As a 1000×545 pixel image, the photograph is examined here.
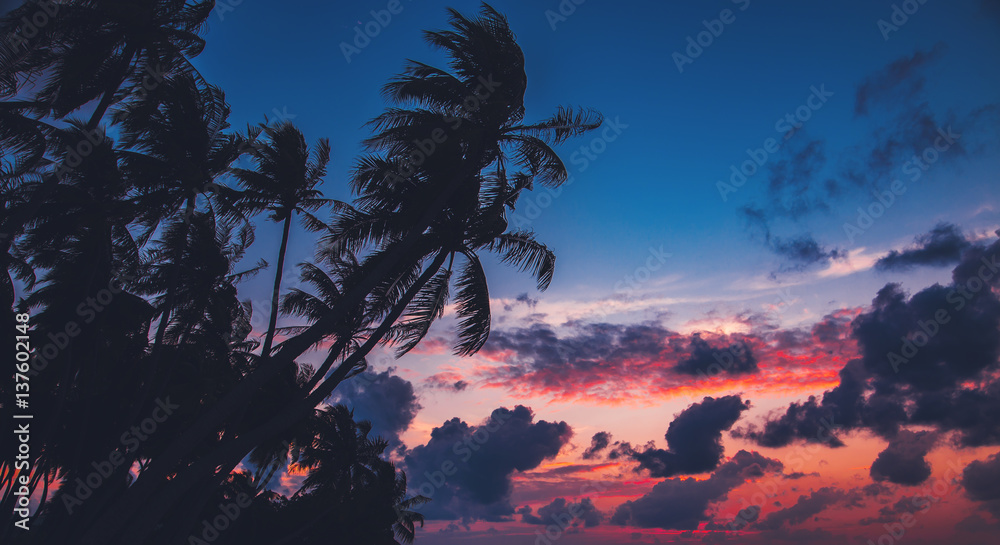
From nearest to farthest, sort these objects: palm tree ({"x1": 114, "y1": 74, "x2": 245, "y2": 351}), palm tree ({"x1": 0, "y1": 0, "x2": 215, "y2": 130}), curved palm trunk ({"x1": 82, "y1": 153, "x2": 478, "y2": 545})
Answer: curved palm trunk ({"x1": 82, "y1": 153, "x2": 478, "y2": 545})
palm tree ({"x1": 0, "y1": 0, "x2": 215, "y2": 130})
palm tree ({"x1": 114, "y1": 74, "x2": 245, "y2": 351})

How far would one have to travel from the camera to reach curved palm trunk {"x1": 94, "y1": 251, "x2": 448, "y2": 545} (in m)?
7.43

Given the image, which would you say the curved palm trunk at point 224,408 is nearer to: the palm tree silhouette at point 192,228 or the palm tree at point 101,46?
the palm tree silhouette at point 192,228

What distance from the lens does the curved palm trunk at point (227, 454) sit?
7426 mm

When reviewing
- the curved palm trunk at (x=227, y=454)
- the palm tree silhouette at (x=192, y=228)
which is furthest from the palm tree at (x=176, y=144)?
the curved palm trunk at (x=227, y=454)

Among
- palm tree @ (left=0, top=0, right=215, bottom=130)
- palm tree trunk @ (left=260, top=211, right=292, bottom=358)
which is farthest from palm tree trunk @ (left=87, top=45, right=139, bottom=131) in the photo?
palm tree trunk @ (left=260, top=211, right=292, bottom=358)

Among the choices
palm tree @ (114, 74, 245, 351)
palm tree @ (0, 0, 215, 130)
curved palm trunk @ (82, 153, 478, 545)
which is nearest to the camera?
curved palm trunk @ (82, 153, 478, 545)

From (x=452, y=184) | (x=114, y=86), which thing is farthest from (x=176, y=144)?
(x=452, y=184)

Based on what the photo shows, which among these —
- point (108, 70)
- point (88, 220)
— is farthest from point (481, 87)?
point (88, 220)

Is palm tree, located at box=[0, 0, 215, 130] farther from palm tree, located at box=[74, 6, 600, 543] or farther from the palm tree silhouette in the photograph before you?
palm tree, located at box=[74, 6, 600, 543]

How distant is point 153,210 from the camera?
11523mm

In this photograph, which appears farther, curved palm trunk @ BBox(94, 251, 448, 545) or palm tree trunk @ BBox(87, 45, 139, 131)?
palm tree trunk @ BBox(87, 45, 139, 131)

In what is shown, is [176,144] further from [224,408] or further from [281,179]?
[224,408]

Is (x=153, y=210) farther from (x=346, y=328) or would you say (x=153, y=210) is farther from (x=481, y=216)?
(x=481, y=216)

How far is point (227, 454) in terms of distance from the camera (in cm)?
877
